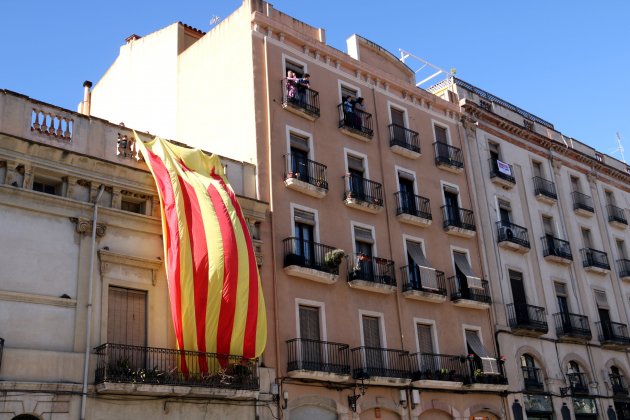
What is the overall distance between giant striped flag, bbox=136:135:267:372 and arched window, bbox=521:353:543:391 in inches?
540

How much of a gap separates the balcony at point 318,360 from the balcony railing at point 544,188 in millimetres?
15655

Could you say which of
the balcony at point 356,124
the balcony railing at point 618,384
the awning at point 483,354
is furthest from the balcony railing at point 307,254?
the balcony railing at point 618,384

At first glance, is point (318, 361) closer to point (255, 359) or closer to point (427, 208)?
point (255, 359)

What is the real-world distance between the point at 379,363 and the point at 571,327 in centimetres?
1177

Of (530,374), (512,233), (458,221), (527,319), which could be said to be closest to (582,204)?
(512,233)

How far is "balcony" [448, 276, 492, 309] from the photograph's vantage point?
2770cm

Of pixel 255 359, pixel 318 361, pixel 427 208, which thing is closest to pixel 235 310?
pixel 255 359

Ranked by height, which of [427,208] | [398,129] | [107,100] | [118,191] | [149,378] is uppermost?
[107,100]

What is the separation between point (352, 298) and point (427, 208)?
20.3ft

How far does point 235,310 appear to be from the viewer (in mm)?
19703

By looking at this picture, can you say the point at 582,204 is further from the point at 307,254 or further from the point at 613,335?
the point at 307,254

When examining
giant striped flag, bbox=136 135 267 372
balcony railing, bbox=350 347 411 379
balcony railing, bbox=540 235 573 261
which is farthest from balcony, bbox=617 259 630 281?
giant striped flag, bbox=136 135 267 372

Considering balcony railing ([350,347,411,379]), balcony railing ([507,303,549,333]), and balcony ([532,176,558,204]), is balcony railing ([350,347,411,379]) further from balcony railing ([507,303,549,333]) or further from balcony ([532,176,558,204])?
balcony ([532,176,558,204])

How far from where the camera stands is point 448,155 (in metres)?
31.4
